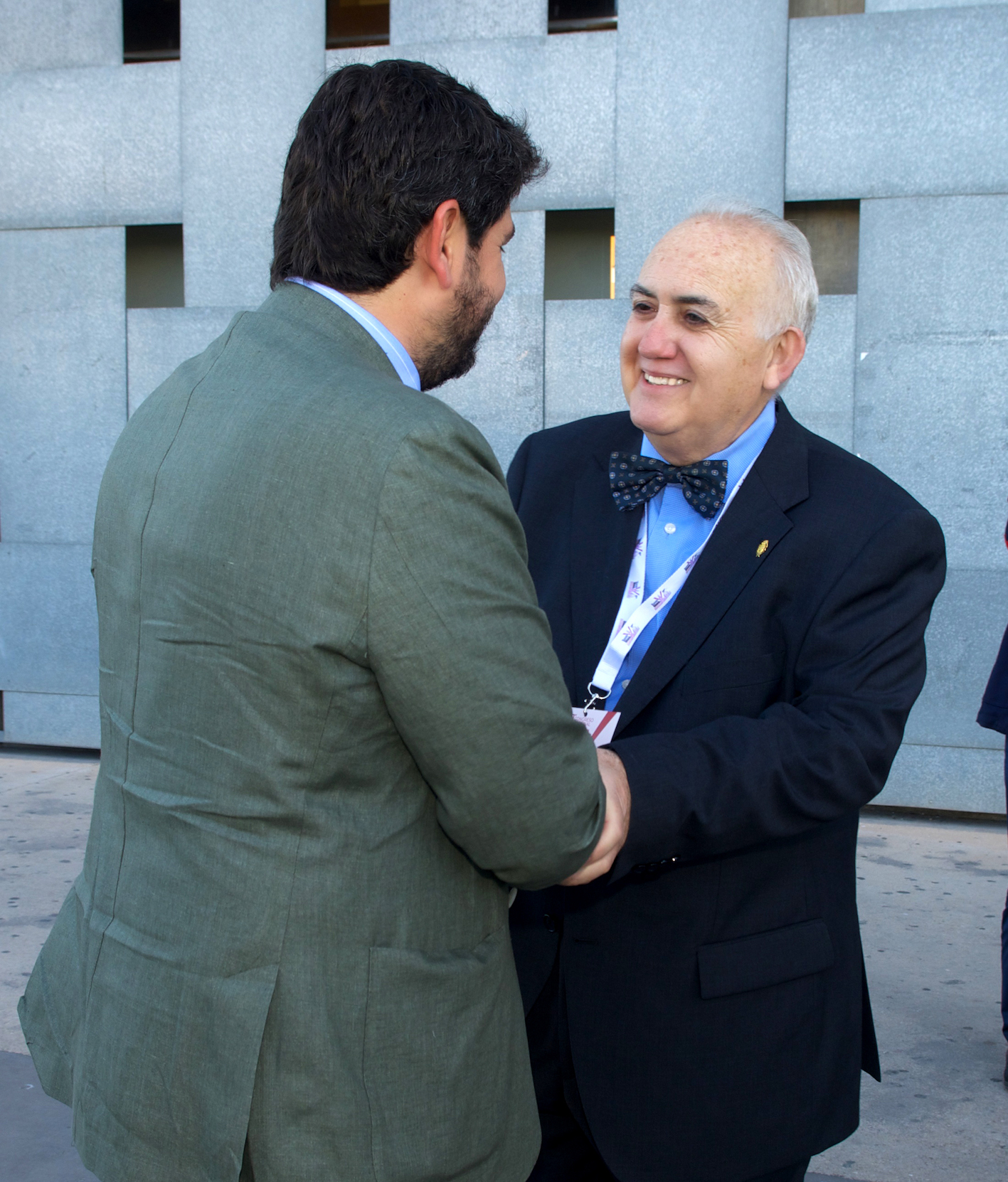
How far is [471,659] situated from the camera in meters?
1.12

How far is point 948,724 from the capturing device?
5.24m

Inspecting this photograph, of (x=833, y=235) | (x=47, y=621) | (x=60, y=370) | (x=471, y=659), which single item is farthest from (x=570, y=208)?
(x=471, y=659)

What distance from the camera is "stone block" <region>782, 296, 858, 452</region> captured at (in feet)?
17.3

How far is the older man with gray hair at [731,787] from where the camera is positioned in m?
1.62

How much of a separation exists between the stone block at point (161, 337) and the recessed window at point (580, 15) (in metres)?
2.23

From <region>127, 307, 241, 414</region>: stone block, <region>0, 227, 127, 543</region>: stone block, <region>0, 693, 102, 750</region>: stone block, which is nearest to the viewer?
<region>127, 307, 241, 414</region>: stone block

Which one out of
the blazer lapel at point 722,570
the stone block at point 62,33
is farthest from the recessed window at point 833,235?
the blazer lapel at point 722,570

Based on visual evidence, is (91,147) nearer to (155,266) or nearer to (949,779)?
(155,266)

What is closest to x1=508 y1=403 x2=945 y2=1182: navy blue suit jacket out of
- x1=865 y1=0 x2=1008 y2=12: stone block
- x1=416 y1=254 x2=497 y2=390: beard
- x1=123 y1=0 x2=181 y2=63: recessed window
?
x1=416 y1=254 x2=497 y2=390: beard

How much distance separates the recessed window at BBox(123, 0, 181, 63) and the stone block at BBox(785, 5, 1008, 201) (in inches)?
135

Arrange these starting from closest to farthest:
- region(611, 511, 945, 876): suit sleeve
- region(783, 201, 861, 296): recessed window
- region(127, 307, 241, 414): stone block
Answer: region(611, 511, 945, 876): suit sleeve → region(783, 201, 861, 296): recessed window → region(127, 307, 241, 414): stone block

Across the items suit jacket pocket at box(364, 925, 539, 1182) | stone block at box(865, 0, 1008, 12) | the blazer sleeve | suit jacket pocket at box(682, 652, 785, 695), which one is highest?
stone block at box(865, 0, 1008, 12)

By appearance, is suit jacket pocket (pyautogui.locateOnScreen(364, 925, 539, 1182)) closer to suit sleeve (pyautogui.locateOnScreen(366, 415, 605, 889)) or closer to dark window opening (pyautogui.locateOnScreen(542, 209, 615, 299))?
suit sleeve (pyautogui.locateOnScreen(366, 415, 605, 889))

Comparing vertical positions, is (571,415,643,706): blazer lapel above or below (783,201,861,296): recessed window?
Answer: below
